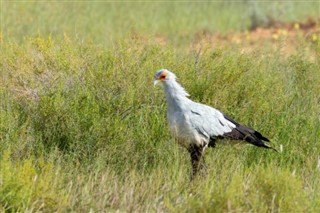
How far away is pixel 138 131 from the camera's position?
7113mm

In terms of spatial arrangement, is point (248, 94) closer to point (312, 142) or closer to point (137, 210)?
point (312, 142)

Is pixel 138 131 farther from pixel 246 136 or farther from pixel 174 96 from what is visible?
pixel 246 136

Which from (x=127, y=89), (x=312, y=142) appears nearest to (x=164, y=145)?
(x=127, y=89)

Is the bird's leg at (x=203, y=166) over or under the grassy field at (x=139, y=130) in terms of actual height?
under

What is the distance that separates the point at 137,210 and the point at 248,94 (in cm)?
234

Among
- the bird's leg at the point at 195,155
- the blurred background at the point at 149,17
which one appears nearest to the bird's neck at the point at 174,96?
the bird's leg at the point at 195,155

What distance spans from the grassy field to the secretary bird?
0.15 m

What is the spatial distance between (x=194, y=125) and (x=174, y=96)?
0.27 metres

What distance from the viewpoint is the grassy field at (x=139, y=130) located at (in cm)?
555

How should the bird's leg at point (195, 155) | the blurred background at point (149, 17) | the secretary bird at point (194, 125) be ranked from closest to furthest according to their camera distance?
the secretary bird at point (194, 125) < the bird's leg at point (195, 155) < the blurred background at point (149, 17)

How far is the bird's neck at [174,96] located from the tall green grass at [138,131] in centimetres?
44

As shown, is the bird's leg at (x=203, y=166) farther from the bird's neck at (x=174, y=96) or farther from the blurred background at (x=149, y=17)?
the blurred background at (x=149, y=17)

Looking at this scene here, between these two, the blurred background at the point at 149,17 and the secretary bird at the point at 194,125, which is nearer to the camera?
the secretary bird at the point at 194,125

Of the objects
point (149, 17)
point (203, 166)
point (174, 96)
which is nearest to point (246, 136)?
point (203, 166)
